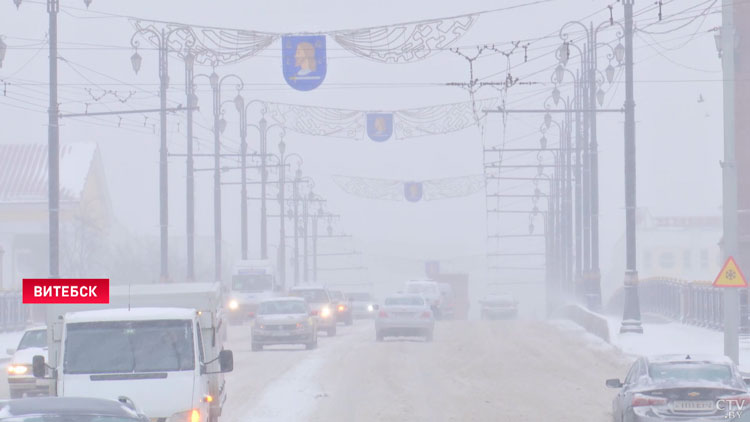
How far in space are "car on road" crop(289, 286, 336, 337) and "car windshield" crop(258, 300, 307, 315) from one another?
9303 millimetres

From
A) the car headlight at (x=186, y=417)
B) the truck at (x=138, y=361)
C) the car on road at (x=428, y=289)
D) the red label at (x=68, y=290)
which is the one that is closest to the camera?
the car headlight at (x=186, y=417)

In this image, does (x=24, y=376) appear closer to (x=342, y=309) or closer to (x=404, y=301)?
(x=404, y=301)

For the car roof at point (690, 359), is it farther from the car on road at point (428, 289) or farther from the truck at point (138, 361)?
the car on road at point (428, 289)

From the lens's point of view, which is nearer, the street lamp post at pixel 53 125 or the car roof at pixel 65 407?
the car roof at pixel 65 407

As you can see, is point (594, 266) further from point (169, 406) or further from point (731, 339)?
point (169, 406)

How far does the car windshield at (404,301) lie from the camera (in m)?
46.0

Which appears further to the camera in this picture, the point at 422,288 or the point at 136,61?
the point at 422,288

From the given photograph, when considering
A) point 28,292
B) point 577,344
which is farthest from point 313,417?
point 28,292

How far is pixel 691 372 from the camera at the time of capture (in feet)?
54.6

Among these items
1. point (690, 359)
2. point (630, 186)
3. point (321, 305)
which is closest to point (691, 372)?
point (690, 359)

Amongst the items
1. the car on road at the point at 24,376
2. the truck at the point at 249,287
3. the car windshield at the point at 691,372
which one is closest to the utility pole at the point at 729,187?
the car windshield at the point at 691,372

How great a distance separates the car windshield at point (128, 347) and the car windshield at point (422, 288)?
49391mm

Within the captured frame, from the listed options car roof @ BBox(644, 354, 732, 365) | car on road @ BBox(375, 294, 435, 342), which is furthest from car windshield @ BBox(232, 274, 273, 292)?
car roof @ BBox(644, 354, 732, 365)

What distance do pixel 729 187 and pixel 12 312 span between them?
34.9 meters
